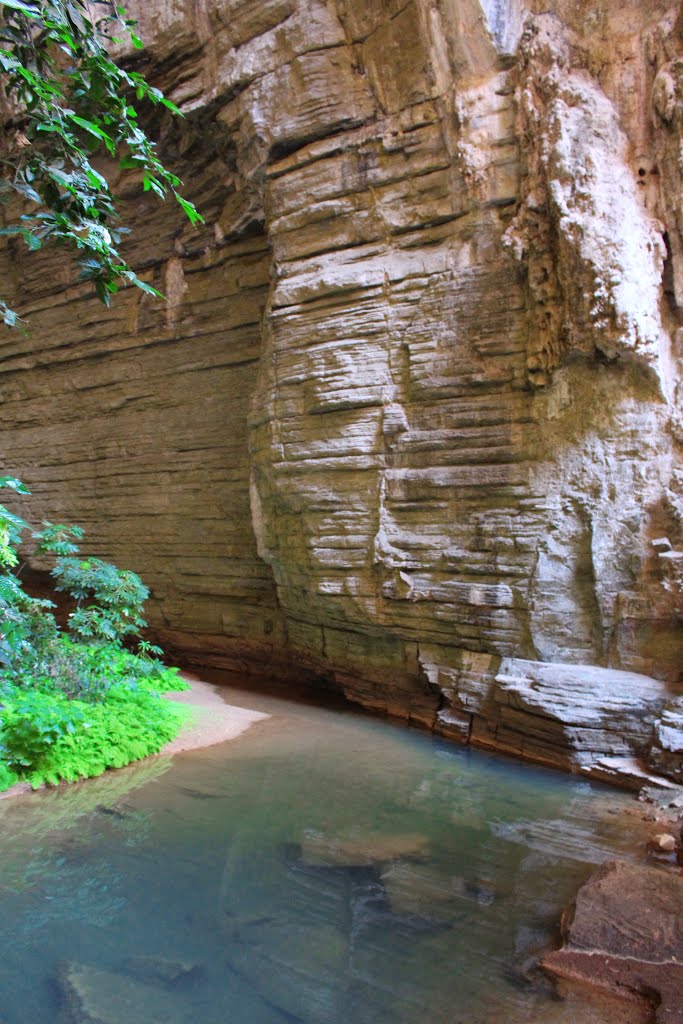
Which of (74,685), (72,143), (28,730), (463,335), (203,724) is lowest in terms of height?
(203,724)

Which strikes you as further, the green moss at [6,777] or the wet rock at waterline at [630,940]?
the green moss at [6,777]

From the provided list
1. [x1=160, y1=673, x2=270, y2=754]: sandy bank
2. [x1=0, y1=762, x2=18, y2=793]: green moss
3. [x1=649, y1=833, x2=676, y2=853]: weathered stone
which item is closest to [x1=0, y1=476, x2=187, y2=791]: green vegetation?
[x1=0, y1=762, x2=18, y2=793]: green moss

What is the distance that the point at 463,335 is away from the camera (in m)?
6.94

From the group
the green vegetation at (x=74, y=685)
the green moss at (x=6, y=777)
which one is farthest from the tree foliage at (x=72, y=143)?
the green moss at (x=6, y=777)

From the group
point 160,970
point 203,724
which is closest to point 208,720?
point 203,724

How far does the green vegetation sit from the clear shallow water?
323 mm

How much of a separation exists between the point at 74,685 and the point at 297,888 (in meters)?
3.71

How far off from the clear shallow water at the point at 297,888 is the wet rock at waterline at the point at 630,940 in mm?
176

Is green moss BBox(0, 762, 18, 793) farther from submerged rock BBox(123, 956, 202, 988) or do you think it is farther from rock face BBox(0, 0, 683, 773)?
rock face BBox(0, 0, 683, 773)

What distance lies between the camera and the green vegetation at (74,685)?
5.76 m

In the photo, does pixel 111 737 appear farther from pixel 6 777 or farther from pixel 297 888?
pixel 297 888

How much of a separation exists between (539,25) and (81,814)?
764 cm

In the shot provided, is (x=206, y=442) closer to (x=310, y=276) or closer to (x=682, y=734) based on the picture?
(x=310, y=276)

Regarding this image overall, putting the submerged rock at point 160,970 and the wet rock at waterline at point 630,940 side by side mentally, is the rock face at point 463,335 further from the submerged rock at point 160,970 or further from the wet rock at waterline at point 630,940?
the submerged rock at point 160,970
